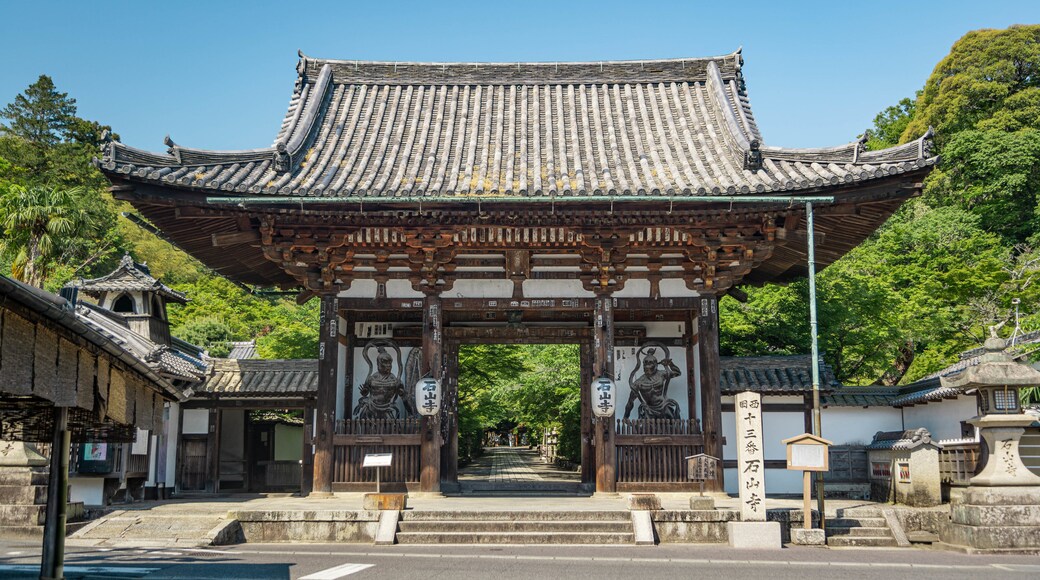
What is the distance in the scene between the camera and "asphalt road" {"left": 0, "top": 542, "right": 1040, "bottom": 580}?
28.4ft

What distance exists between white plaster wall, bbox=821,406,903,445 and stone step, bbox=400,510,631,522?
691cm

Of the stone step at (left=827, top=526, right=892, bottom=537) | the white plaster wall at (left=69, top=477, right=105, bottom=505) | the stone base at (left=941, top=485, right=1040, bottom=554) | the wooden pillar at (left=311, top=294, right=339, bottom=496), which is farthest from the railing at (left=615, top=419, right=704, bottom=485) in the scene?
the white plaster wall at (left=69, top=477, right=105, bottom=505)

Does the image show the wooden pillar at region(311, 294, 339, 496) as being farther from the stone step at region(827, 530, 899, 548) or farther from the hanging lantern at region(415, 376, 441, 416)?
the stone step at region(827, 530, 899, 548)

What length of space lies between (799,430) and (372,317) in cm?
915

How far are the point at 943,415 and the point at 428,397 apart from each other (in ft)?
32.3

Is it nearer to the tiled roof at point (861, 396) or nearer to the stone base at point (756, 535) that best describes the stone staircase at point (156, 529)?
the stone base at point (756, 535)

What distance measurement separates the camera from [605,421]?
1423 centimetres

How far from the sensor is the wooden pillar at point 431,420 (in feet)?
46.1

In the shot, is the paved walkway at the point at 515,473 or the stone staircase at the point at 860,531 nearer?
the stone staircase at the point at 860,531

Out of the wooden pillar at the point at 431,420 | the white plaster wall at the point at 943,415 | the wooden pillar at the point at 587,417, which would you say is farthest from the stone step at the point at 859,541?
the wooden pillar at the point at 431,420

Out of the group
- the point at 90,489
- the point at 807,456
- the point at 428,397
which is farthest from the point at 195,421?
the point at 807,456

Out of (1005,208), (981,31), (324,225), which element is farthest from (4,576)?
(981,31)

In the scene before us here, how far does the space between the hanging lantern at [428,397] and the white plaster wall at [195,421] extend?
7.39m

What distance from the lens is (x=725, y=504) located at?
1267cm
